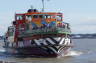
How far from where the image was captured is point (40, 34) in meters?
44.2

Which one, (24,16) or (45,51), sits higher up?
(24,16)

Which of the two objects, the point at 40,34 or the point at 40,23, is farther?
the point at 40,23

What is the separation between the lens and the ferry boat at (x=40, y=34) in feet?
144

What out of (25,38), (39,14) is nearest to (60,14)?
(39,14)

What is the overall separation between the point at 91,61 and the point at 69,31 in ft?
16.7

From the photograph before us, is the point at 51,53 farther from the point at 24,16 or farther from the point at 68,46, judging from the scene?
the point at 24,16

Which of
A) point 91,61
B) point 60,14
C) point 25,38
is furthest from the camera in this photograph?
point 60,14

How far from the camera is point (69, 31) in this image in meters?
46.6

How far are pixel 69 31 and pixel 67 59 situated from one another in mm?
3412

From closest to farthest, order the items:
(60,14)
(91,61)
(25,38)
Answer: (91,61), (25,38), (60,14)

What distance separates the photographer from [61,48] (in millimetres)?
44781

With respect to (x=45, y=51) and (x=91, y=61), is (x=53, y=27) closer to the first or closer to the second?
(x=45, y=51)

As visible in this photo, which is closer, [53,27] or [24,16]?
[53,27]

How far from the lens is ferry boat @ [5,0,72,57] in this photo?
44000mm
